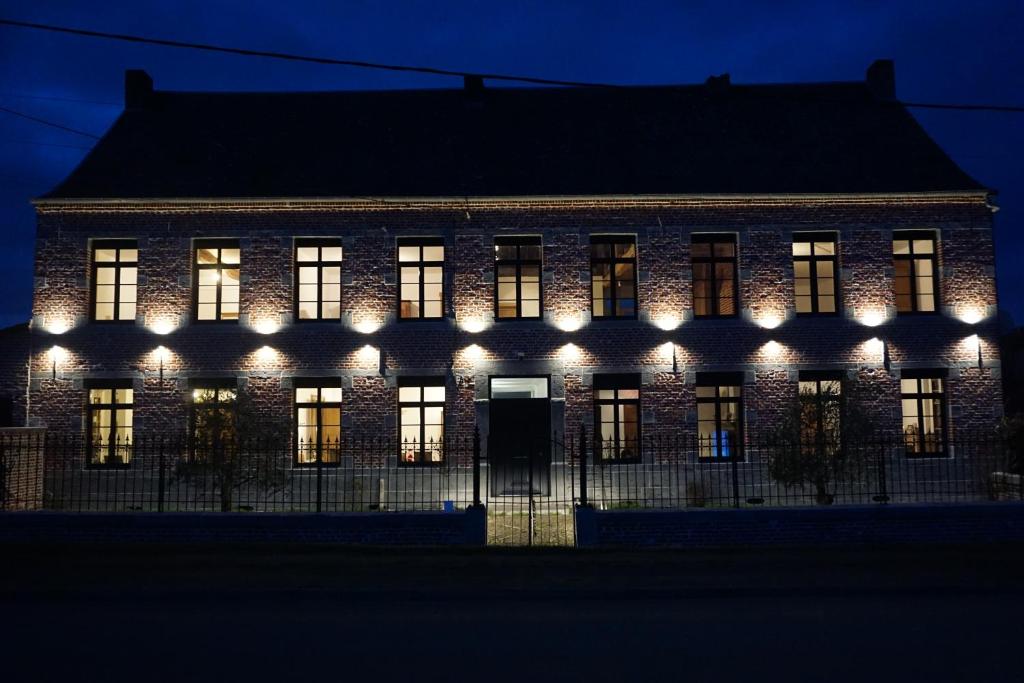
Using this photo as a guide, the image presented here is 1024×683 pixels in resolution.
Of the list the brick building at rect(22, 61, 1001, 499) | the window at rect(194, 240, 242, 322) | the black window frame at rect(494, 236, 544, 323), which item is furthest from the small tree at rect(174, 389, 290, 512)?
the black window frame at rect(494, 236, 544, 323)

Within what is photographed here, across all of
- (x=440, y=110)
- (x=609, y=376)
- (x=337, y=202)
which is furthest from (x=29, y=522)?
(x=440, y=110)

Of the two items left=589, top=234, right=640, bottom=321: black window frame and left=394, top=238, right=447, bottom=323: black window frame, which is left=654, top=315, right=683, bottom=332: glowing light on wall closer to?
left=589, top=234, right=640, bottom=321: black window frame

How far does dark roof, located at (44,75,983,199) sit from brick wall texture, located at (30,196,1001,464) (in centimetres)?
53

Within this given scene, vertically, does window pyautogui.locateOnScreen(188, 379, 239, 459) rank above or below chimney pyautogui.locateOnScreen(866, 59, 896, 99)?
below

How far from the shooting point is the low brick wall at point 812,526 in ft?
35.0

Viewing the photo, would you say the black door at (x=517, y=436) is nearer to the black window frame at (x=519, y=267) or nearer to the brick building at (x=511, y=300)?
the brick building at (x=511, y=300)

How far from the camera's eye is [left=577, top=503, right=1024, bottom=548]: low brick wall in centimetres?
1068

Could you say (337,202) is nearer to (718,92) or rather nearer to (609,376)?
(609,376)

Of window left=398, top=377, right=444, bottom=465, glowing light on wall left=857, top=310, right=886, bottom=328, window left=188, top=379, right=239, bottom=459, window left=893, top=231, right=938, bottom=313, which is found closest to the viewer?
window left=188, top=379, right=239, bottom=459

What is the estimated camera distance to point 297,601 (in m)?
8.16

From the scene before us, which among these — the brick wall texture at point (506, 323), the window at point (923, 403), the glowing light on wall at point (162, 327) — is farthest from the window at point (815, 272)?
the glowing light on wall at point (162, 327)

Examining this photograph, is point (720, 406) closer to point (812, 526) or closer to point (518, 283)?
point (518, 283)

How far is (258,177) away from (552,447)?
9.45 m

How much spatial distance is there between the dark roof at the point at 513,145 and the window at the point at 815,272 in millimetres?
1219
